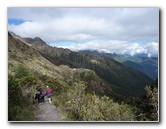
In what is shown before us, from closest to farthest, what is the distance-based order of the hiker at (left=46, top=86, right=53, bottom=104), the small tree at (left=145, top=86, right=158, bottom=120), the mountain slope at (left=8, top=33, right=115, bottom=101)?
the small tree at (left=145, top=86, right=158, bottom=120) → the mountain slope at (left=8, top=33, right=115, bottom=101) → the hiker at (left=46, top=86, right=53, bottom=104)

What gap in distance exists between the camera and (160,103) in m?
6.71

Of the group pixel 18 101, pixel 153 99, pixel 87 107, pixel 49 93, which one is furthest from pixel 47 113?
pixel 153 99

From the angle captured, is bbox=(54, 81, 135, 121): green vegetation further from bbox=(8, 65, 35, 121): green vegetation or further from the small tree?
bbox=(8, 65, 35, 121): green vegetation

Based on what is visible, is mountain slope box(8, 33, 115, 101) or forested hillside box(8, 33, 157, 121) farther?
mountain slope box(8, 33, 115, 101)

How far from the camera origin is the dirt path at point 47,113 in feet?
22.3

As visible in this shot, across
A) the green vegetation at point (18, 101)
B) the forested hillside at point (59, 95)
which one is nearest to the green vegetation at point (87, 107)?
the forested hillside at point (59, 95)

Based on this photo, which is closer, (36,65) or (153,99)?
(153,99)

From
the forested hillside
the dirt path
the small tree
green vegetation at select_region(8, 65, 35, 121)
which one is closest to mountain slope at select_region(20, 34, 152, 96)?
the forested hillside

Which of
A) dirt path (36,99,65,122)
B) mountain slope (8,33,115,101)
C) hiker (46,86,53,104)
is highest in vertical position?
mountain slope (8,33,115,101)

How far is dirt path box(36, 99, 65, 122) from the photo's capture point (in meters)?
6.79

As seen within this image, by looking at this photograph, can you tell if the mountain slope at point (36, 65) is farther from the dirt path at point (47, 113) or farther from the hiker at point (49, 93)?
the dirt path at point (47, 113)

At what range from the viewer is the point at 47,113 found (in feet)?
22.7

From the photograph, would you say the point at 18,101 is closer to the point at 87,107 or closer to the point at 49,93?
the point at 49,93
